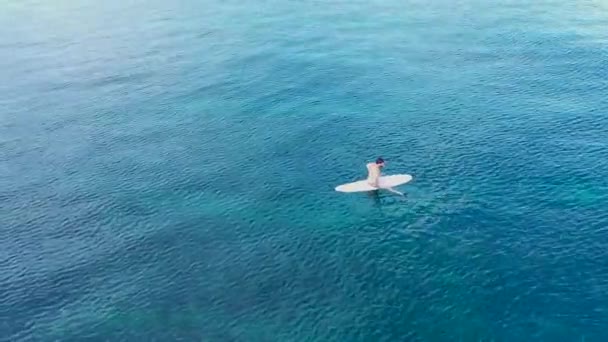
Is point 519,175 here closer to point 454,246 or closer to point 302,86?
point 454,246

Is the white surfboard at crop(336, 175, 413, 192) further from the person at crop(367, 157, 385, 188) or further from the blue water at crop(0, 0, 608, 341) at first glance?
the blue water at crop(0, 0, 608, 341)

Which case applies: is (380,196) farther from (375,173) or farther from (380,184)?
(375,173)

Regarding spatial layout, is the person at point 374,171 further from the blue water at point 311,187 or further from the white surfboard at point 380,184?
the blue water at point 311,187

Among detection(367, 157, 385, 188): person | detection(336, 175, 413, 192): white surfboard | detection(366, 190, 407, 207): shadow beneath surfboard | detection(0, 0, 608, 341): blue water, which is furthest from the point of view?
detection(336, 175, 413, 192): white surfboard

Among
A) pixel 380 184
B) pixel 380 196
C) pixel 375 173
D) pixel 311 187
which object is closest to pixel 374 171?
pixel 375 173

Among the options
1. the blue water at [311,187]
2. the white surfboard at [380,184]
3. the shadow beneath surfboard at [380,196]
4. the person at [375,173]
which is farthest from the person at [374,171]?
the blue water at [311,187]

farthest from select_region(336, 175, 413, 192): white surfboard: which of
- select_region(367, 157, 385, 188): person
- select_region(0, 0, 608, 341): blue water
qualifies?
select_region(0, 0, 608, 341): blue water
